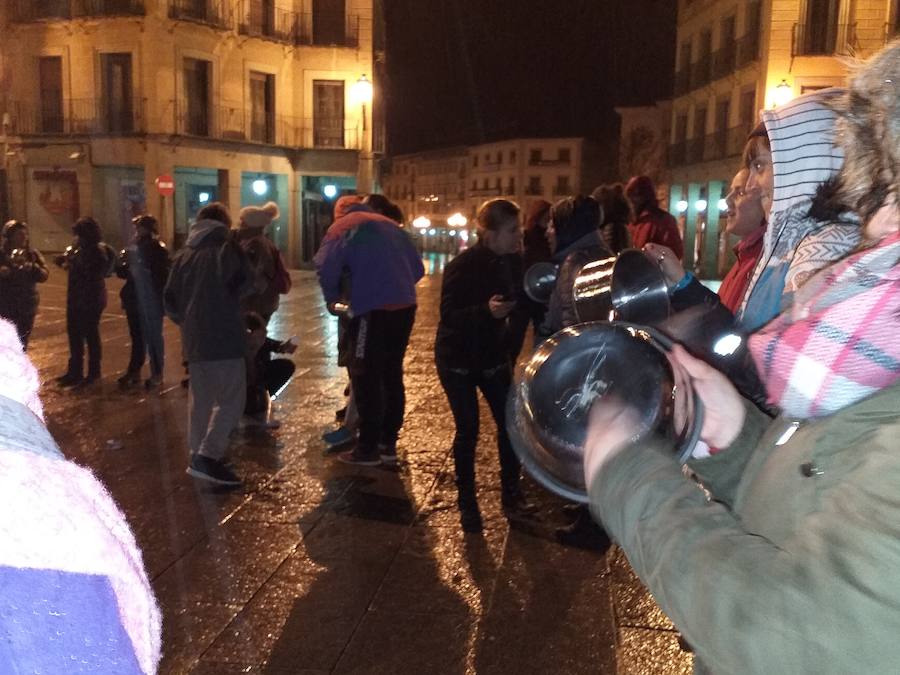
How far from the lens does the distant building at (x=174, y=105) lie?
26.0 meters

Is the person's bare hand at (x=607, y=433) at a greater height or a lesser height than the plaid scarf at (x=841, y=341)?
lesser

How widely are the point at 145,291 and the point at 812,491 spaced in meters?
7.79

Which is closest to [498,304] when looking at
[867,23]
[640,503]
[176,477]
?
[176,477]

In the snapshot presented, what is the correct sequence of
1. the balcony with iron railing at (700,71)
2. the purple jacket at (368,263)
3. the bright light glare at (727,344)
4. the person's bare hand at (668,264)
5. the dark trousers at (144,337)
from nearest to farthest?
1. the bright light glare at (727,344)
2. the person's bare hand at (668,264)
3. the purple jacket at (368,263)
4. the dark trousers at (144,337)
5. the balcony with iron railing at (700,71)

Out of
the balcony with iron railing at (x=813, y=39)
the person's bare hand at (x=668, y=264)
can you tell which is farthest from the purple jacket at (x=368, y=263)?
the balcony with iron railing at (x=813, y=39)

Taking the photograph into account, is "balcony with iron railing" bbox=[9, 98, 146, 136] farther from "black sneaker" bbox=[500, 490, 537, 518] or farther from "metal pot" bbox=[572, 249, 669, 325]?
"metal pot" bbox=[572, 249, 669, 325]

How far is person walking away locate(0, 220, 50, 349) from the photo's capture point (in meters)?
7.56

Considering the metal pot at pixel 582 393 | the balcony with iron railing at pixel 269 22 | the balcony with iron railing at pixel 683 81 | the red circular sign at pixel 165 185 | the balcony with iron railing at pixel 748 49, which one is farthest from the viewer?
the balcony with iron railing at pixel 683 81

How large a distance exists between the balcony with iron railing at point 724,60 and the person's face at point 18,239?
3020cm

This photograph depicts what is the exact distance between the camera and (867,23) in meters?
27.8

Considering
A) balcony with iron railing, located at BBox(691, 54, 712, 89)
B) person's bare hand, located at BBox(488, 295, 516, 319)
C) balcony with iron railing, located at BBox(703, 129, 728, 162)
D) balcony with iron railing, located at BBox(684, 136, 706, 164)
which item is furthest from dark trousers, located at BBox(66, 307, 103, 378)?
balcony with iron railing, located at BBox(691, 54, 712, 89)

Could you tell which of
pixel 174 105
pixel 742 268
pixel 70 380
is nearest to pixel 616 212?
pixel 742 268

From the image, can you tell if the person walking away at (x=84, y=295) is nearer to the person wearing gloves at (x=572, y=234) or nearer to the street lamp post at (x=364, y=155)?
the person wearing gloves at (x=572, y=234)

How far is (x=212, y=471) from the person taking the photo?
5.13 metres
